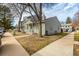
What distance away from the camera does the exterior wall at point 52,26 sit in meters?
1.30

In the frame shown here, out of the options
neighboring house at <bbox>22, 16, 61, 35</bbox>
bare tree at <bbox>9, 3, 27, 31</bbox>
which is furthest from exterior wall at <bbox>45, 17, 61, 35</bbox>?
bare tree at <bbox>9, 3, 27, 31</bbox>

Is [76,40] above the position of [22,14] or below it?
below

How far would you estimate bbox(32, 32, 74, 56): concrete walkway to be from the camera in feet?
4.28

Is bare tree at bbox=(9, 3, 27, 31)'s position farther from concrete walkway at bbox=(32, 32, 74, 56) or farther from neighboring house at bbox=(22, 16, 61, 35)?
concrete walkway at bbox=(32, 32, 74, 56)

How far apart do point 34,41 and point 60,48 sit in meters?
0.18

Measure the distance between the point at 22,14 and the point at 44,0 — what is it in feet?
0.58

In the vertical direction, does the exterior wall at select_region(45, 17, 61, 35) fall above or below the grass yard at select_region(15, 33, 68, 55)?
above

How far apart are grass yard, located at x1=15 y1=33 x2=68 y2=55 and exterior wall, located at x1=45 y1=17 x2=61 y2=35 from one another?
0.11 feet

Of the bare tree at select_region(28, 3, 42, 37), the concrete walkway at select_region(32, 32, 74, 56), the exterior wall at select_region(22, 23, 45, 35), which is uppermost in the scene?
the bare tree at select_region(28, 3, 42, 37)

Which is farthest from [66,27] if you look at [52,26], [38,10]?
[38,10]

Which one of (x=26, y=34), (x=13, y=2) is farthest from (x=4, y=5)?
(x=26, y=34)

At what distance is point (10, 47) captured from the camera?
1329mm

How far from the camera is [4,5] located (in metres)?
1.32

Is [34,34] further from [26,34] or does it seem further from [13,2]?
[13,2]
